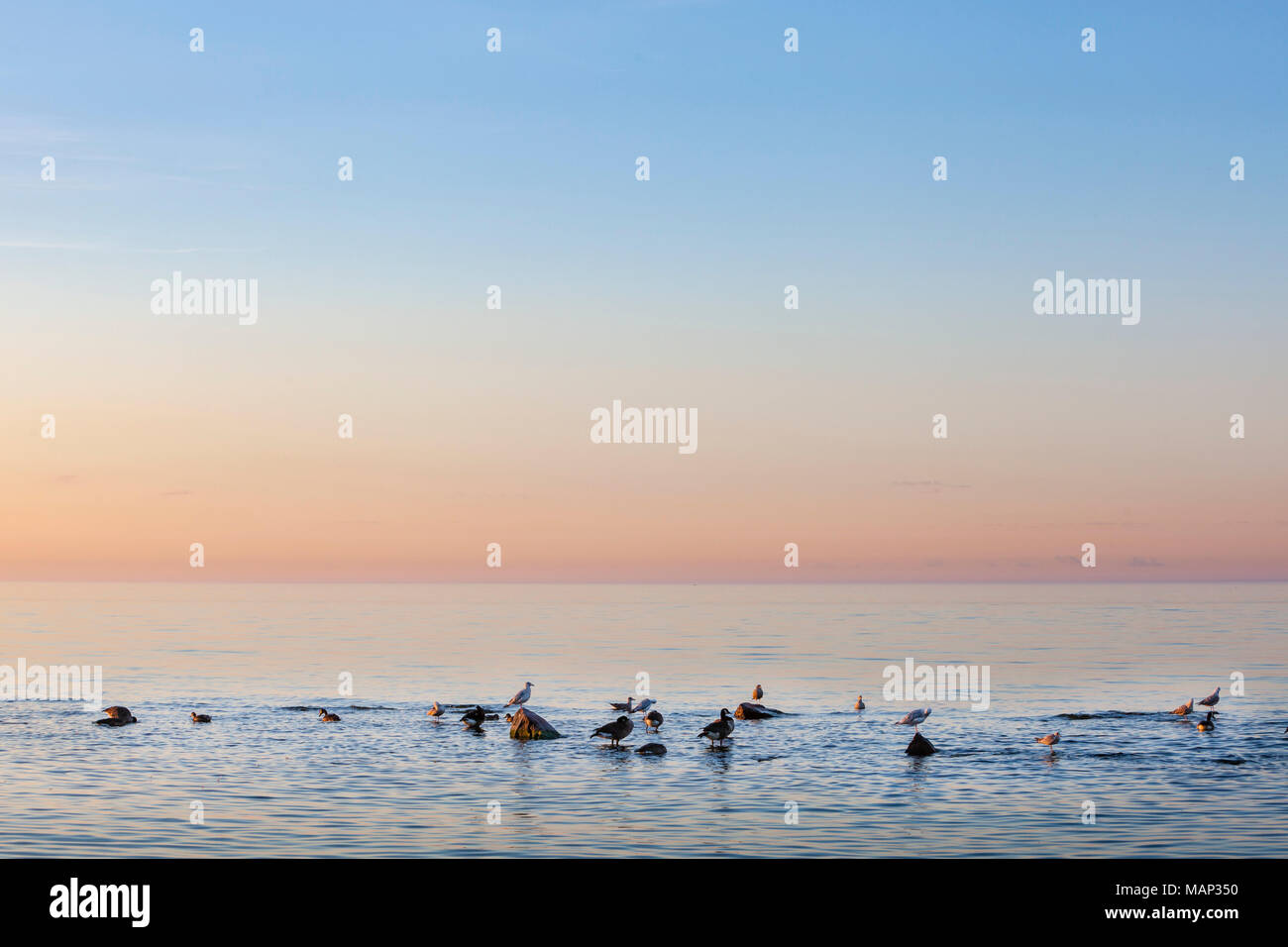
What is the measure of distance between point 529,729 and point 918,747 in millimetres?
12420

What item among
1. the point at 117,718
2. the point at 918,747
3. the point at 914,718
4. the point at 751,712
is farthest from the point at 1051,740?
the point at 117,718

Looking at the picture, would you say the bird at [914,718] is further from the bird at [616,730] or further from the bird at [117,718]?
the bird at [117,718]

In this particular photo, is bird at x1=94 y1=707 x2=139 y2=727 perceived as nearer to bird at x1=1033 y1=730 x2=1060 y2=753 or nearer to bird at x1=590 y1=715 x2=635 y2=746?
bird at x1=590 y1=715 x2=635 y2=746

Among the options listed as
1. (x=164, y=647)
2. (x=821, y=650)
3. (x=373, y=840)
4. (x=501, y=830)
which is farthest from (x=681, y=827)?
(x=164, y=647)

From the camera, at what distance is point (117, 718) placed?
131 feet

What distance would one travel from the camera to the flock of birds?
35.9 metres

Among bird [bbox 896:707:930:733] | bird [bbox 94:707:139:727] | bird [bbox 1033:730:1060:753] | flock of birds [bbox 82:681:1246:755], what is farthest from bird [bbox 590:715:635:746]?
bird [bbox 94:707:139:727]

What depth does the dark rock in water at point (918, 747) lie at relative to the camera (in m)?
34.4

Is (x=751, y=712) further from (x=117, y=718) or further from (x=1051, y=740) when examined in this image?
(x=117, y=718)

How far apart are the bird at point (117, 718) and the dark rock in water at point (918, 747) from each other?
86.6ft

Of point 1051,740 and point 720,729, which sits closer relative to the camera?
point 1051,740

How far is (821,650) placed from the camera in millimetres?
82438
